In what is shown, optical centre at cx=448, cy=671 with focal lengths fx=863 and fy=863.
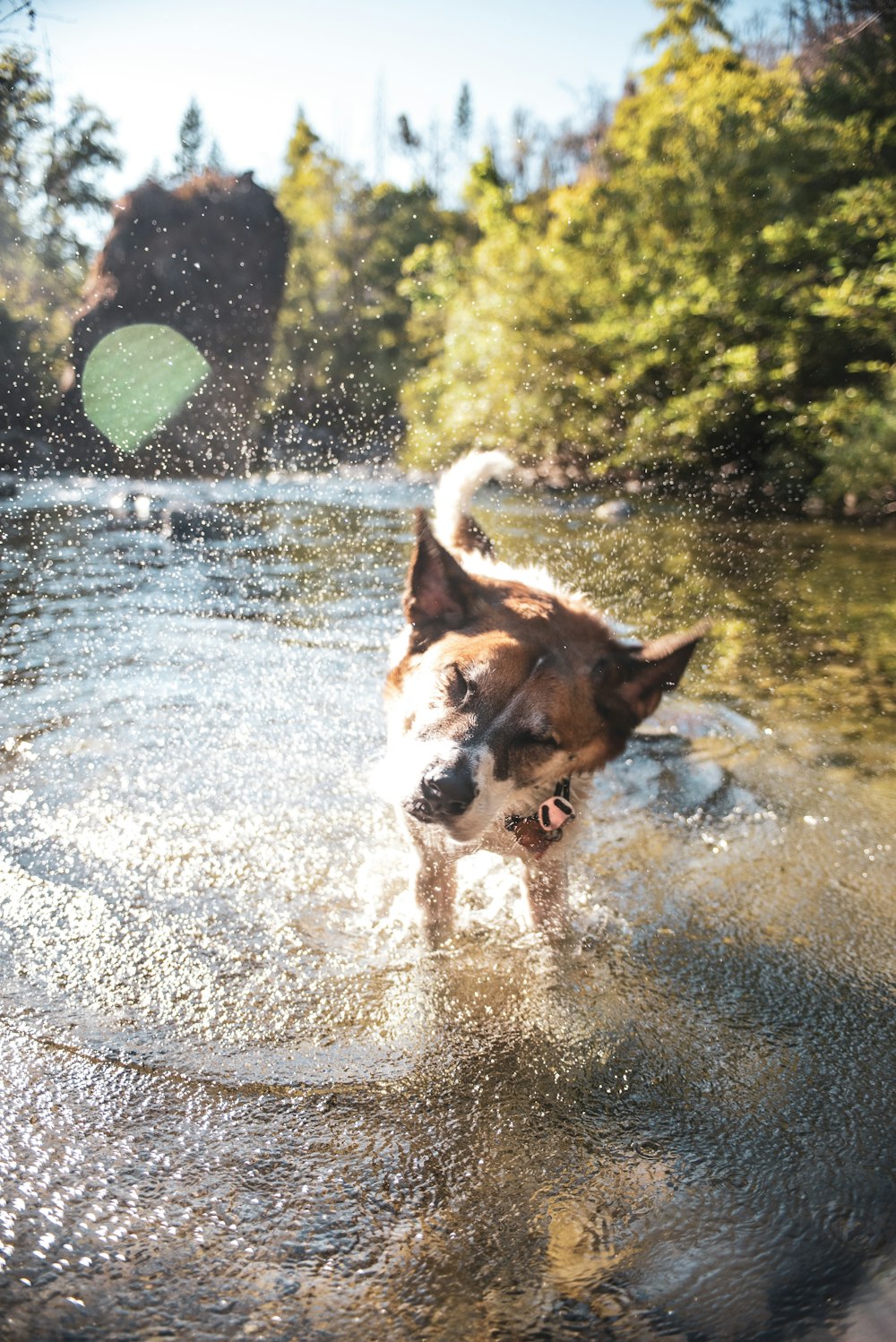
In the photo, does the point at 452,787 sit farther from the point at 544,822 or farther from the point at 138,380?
the point at 138,380

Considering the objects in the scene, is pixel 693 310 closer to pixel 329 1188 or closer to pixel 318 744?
pixel 318 744

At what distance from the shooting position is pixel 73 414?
19875mm

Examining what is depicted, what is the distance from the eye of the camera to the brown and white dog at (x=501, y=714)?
10.1 feet

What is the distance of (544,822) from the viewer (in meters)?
3.47

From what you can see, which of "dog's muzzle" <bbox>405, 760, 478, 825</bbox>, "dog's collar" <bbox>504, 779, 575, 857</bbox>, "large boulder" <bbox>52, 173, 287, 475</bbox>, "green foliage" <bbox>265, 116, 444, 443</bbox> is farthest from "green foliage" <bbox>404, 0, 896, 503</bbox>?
"green foliage" <bbox>265, 116, 444, 443</bbox>

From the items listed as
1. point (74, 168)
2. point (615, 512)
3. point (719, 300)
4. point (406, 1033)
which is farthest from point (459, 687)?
point (74, 168)

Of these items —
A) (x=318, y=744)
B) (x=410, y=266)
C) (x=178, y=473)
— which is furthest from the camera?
(x=410, y=266)

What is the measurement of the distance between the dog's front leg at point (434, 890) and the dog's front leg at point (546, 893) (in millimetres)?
345

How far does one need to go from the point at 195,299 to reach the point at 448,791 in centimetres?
2342

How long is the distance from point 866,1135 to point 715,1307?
876 mm

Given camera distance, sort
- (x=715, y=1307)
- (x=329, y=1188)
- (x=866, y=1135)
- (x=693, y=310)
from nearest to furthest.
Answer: (x=715, y=1307), (x=329, y=1188), (x=866, y=1135), (x=693, y=310)

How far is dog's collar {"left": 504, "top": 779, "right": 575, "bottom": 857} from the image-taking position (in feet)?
11.2

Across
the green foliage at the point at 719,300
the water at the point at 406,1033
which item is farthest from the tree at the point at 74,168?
the water at the point at 406,1033

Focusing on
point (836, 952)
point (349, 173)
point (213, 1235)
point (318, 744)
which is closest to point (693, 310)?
point (318, 744)
